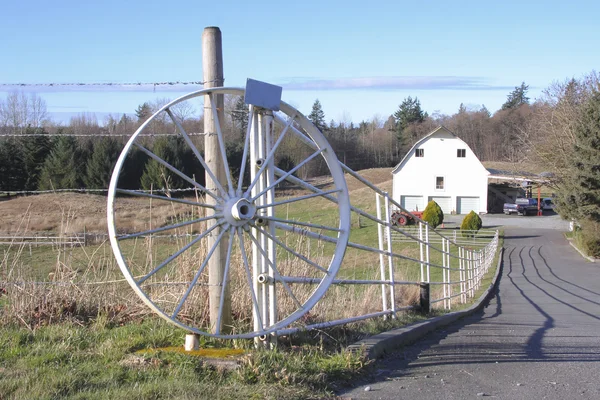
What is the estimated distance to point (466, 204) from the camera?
54562 millimetres

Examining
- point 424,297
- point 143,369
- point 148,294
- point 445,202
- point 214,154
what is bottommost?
point 424,297

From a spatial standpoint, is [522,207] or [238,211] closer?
[238,211]

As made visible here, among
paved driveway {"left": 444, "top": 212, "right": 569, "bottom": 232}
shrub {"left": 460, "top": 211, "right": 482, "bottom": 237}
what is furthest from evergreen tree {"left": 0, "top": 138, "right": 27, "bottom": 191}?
paved driveway {"left": 444, "top": 212, "right": 569, "bottom": 232}

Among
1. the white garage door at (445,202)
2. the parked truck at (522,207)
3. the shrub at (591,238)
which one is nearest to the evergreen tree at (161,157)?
the shrub at (591,238)

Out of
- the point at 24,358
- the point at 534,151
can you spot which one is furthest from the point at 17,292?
the point at 534,151

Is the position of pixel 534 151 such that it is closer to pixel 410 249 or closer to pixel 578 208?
pixel 578 208

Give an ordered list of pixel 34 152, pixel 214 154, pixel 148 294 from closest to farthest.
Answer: pixel 214 154 < pixel 148 294 < pixel 34 152

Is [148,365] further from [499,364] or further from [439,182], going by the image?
[439,182]

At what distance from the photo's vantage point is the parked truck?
5328 centimetres

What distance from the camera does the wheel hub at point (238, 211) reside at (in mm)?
4184

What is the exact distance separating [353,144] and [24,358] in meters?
70.2

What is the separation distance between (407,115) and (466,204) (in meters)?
38.8

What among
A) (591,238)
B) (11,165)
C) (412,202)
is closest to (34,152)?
(11,165)

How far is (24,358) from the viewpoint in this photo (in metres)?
4.03
